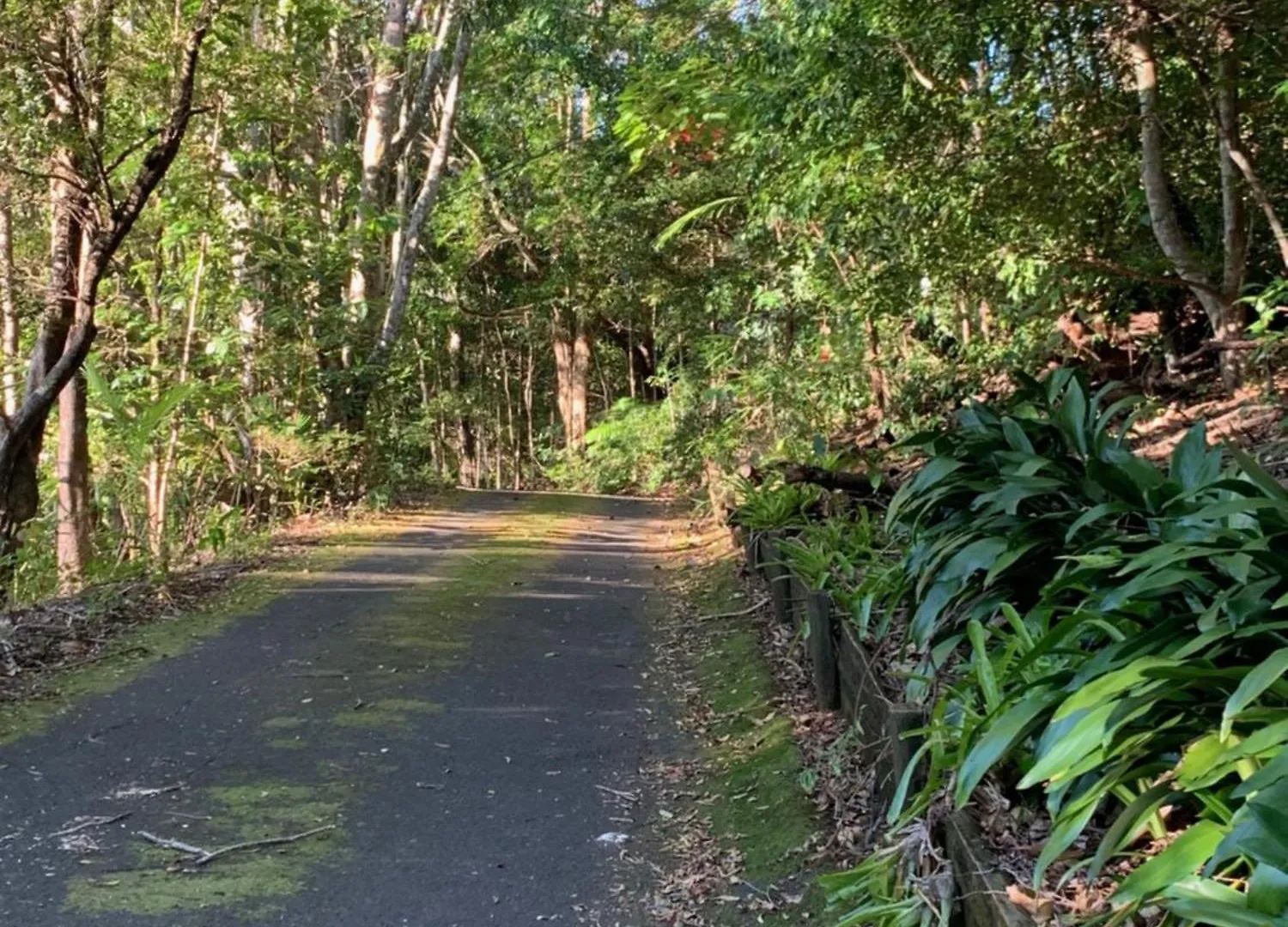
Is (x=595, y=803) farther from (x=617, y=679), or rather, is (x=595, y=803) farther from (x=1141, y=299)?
(x=1141, y=299)

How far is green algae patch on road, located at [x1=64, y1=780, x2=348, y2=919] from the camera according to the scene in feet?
12.0

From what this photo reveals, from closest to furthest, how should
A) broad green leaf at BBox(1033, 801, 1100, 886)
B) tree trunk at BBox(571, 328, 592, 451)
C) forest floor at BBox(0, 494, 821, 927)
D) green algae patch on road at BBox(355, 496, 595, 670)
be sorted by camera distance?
broad green leaf at BBox(1033, 801, 1100, 886), forest floor at BBox(0, 494, 821, 927), green algae patch on road at BBox(355, 496, 595, 670), tree trunk at BBox(571, 328, 592, 451)

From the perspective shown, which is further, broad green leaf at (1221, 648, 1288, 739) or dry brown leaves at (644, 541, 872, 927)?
dry brown leaves at (644, 541, 872, 927)

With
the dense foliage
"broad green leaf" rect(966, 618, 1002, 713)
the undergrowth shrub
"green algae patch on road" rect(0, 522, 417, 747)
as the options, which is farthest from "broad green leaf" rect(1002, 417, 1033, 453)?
"green algae patch on road" rect(0, 522, 417, 747)

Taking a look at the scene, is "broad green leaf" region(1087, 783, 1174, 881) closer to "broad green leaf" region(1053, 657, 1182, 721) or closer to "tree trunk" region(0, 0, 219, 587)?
"broad green leaf" region(1053, 657, 1182, 721)

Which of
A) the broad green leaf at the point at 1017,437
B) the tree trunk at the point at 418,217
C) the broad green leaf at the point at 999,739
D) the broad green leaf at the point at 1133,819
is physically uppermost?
the tree trunk at the point at 418,217

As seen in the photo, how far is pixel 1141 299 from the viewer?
895cm

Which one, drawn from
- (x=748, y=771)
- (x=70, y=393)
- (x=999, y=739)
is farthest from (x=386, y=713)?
(x=70, y=393)

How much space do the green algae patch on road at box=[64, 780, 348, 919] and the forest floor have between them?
0.01 m

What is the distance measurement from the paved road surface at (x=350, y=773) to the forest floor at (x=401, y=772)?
0.5 inches

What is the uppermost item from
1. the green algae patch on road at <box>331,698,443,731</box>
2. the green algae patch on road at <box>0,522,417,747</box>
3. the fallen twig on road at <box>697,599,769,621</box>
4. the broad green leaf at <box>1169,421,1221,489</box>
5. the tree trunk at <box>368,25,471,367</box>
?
the tree trunk at <box>368,25,471,367</box>

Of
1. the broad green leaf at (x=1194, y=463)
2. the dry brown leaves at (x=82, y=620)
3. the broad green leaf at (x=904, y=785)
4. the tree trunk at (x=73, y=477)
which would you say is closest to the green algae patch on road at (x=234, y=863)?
the broad green leaf at (x=904, y=785)

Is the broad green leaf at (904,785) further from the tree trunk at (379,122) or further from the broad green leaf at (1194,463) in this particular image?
the tree trunk at (379,122)

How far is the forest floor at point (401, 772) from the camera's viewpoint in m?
3.76
